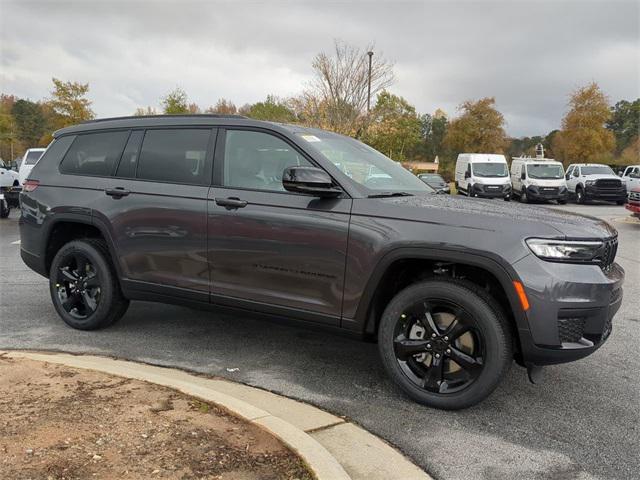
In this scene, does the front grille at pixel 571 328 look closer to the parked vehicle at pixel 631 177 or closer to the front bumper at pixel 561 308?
the front bumper at pixel 561 308

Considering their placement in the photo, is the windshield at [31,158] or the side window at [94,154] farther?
the windshield at [31,158]

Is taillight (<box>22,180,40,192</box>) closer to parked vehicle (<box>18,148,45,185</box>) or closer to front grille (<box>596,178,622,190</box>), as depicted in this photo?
parked vehicle (<box>18,148,45,185</box>)

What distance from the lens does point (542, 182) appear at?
1061 inches

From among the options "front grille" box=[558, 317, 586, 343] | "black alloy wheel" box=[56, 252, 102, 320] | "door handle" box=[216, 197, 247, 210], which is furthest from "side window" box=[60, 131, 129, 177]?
"front grille" box=[558, 317, 586, 343]

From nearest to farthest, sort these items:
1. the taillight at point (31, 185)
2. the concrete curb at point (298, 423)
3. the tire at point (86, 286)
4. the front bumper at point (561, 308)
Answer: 1. the concrete curb at point (298, 423)
2. the front bumper at point (561, 308)
3. the tire at point (86, 286)
4. the taillight at point (31, 185)

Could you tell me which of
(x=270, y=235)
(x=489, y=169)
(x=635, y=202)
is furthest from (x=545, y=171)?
(x=270, y=235)

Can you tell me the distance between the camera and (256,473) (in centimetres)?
259

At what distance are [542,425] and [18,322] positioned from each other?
15.1 feet

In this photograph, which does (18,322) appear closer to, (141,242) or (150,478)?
(141,242)

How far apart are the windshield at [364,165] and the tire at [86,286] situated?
2.13 metres

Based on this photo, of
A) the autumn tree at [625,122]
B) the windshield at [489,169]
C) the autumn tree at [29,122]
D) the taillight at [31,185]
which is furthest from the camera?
the autumn tree at [625,122]

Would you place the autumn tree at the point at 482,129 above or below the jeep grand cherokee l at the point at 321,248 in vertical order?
above

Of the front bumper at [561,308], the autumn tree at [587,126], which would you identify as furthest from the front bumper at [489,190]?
the front bumper at [561,308]

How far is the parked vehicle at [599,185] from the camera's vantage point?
87.9 ft
